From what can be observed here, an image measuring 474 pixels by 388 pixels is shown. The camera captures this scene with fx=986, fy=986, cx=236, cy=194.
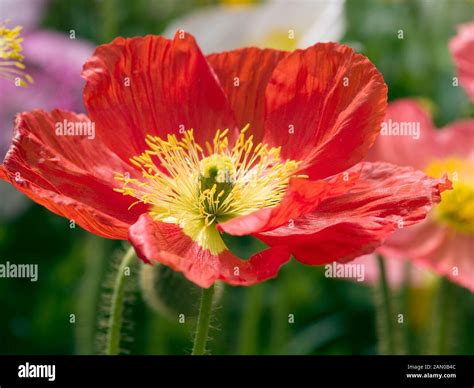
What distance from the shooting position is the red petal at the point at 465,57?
159 centimetres

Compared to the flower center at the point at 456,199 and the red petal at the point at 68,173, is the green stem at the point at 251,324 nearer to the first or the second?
the flower center at the point at 456,199

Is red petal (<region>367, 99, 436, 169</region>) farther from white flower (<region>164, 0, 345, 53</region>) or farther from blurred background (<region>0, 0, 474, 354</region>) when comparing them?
white flower (<region>164, 0, 345, 53</region>)

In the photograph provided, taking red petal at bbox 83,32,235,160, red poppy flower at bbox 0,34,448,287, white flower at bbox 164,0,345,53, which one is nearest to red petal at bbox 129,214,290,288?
red poppy flower at bbox 0,34,448,287

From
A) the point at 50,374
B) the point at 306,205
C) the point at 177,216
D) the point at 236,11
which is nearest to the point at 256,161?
the point at 177,216

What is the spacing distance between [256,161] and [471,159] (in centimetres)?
62

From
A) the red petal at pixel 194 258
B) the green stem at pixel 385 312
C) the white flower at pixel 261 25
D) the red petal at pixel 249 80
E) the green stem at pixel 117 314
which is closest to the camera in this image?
the red petal at pixel 194 258

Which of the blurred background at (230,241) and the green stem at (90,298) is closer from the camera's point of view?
the green stem at (90,298)

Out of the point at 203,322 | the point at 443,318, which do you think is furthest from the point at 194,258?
the point at 443,318

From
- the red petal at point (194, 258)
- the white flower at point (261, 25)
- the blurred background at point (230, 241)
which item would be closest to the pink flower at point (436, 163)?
the blurred background at point (230, 241)

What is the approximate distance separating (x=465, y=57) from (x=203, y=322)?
0.77 m

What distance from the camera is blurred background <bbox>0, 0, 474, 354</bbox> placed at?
2.04 m

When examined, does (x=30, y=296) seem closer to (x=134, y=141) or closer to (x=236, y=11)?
(x=236, y=11)

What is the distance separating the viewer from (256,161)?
1455 mm

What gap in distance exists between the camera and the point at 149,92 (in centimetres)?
136
